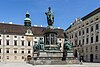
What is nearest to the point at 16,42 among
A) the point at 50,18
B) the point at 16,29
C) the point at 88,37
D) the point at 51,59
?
the point at 16,29

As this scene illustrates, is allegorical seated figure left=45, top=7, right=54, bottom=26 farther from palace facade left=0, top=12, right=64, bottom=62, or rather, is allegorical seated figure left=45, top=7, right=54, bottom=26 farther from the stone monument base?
palace facade left=0, top=12, right=64, bottom=62

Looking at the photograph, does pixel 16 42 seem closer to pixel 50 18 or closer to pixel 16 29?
pixel 16 29

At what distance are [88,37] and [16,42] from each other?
25.8 metres

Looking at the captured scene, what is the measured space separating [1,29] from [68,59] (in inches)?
1652

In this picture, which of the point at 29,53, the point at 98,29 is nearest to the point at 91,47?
the point at 98,29

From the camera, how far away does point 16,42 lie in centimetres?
7019

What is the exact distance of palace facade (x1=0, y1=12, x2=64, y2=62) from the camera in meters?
67.6

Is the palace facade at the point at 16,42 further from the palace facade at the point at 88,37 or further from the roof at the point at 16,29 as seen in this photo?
the palace facade at the point at 88,37

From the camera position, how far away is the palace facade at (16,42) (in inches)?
2662

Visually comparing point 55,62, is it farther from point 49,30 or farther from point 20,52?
point 20,52

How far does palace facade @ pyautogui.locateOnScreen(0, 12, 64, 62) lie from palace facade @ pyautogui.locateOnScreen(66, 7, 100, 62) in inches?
281

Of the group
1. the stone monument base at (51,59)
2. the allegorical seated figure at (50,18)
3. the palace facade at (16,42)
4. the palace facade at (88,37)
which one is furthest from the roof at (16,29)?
the stone monument base at (51,59)

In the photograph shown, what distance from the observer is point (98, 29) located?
181ft

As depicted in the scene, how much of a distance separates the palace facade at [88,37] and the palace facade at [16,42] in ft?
23.4
